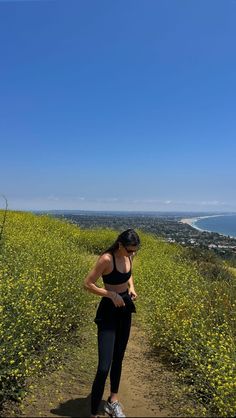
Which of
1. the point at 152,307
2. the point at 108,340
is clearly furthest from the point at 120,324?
the point at 152,307

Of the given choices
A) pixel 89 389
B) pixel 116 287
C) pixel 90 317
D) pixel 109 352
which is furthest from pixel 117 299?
pixel 90 317

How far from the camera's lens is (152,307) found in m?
6.55

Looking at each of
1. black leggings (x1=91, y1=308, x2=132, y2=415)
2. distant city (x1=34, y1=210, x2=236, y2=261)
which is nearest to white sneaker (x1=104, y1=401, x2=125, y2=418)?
black leggings (x1=91, y1=308, x2=132, y2=415)

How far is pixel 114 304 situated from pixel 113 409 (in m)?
0.89

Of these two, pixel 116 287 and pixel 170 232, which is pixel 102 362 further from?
pixel 170 232

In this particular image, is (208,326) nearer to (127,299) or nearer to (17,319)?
(127,299)

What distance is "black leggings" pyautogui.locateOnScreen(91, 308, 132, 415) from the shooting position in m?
3.65

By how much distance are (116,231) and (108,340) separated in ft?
42.2

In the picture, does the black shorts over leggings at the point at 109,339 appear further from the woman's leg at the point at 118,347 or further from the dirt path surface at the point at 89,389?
the dirt path surface at the point at 89,389

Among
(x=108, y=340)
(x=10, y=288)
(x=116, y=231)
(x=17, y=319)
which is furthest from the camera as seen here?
(x=116, y=231)

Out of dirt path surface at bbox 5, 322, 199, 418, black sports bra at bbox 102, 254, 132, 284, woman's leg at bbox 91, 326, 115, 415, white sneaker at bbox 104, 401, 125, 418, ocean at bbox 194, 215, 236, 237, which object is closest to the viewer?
woman's leg at bbox 91, 326, 115, 415

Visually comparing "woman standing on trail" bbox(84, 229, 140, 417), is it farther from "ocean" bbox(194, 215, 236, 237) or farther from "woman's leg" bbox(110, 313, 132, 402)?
"ocean" bbox(194, 215, 236, 237)

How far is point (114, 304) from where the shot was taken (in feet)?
12.6

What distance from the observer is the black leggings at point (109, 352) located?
12.0ft
